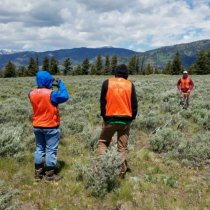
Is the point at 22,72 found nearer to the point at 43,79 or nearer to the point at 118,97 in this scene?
the point at 43,79

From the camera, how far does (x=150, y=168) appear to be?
7.34 meters

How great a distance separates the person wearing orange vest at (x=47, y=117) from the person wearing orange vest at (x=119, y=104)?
0.87m

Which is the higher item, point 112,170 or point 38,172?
point 112,170

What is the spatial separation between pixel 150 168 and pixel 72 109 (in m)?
8.17

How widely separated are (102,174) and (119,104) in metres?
1.48

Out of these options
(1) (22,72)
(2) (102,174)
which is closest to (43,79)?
(2) (102,174)

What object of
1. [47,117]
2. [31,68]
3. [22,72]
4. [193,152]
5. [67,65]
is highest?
[67,65]

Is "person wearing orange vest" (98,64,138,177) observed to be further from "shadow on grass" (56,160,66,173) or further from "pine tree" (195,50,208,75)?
"pine tree" (195,50,208,75)

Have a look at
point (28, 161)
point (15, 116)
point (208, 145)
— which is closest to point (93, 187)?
point (28, 161)

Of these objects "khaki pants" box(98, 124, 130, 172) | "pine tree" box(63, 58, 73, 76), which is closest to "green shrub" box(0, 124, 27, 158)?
"khaki pants" box(98, 124, 130, 172)

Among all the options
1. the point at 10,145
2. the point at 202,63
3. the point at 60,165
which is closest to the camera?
the point at 60,165

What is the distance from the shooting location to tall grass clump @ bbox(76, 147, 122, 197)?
5910 millimetres

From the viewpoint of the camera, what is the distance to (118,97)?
6.48 metres

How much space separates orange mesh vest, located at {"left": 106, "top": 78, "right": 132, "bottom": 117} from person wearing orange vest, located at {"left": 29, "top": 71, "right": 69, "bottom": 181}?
0.92 meters
